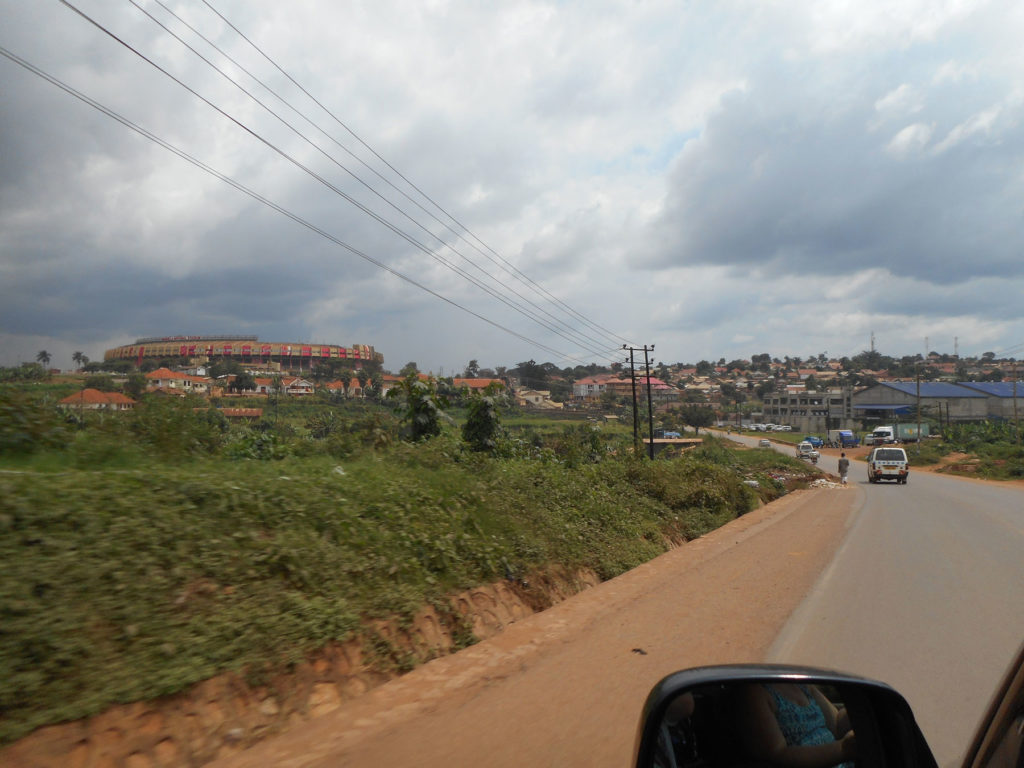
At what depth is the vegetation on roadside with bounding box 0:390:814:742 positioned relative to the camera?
460 cm

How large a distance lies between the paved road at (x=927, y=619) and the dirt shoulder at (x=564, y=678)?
51 centimetres

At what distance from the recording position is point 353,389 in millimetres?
29219

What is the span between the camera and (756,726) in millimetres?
1982

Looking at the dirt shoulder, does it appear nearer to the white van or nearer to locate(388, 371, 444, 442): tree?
Answer: locate(388, 371, 444, 442): tree

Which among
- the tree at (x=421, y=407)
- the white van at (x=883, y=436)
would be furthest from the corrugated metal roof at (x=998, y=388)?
the tree at (x=421, y=407)

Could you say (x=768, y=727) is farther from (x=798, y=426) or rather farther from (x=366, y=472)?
(x=798, y=426)

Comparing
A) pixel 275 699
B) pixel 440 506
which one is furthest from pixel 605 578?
pixel 275 699

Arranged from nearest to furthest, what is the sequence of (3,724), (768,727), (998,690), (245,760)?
(998,690), (768,727), (3,724), (245,760)

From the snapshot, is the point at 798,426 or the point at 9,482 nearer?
the point at 9,482

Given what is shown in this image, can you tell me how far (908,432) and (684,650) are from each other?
8038 centimetres

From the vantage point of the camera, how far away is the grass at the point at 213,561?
4508mm

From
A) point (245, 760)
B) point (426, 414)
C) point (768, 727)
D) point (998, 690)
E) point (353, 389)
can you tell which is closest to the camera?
point (998, 690)

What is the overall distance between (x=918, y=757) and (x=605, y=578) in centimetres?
968

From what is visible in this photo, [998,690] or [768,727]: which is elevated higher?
[998,690]
